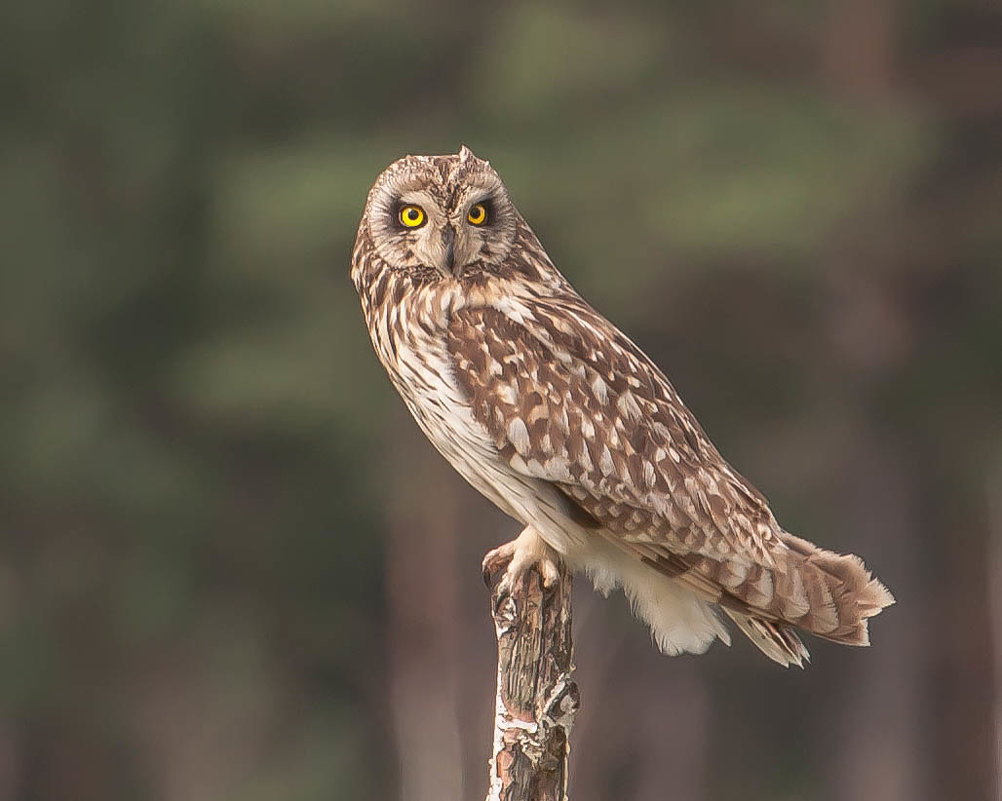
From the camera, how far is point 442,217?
15.1ft

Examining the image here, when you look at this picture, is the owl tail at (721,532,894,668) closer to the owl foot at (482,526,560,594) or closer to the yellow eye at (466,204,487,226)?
the owl foot at (482,526,560,594)

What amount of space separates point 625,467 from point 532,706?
0.61m

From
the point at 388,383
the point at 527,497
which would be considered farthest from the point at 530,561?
the point at 388,383

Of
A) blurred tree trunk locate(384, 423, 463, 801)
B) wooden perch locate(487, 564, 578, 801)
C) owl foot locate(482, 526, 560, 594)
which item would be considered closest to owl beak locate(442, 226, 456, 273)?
owl foot locate(482, 526, 560, 594)

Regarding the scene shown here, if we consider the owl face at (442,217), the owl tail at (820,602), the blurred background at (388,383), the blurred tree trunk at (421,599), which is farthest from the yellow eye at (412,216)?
the blurred tree trunk at (421,599)

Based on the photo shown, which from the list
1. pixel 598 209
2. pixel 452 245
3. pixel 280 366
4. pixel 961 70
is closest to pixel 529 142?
pixel 598 209

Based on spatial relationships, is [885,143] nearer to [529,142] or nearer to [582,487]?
[529,142]

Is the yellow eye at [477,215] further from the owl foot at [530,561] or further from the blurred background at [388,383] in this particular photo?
the blurred background at [388,383]

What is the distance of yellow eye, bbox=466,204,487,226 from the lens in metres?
4.65

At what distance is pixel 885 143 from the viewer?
1360cm

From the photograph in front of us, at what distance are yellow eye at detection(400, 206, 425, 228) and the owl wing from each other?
0.24 metres

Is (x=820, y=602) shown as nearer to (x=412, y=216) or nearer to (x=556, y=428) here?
(x=556, y=428)

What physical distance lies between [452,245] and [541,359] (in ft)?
1.12

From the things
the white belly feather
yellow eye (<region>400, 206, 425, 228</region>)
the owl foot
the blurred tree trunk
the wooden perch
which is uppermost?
the blurred tree trunk
